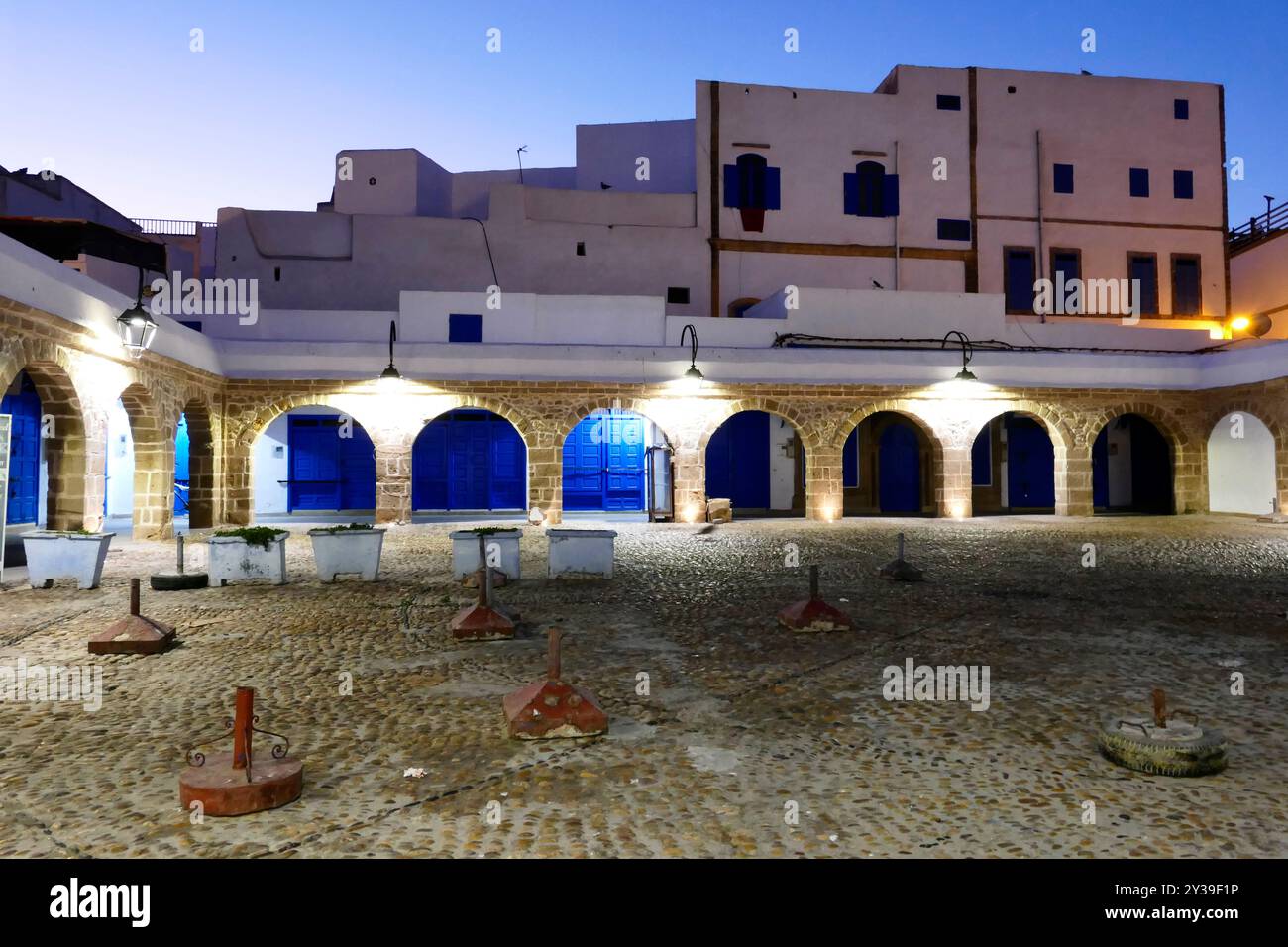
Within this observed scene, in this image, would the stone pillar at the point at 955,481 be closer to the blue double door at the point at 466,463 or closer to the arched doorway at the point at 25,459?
the blue double door at the point at 466,463

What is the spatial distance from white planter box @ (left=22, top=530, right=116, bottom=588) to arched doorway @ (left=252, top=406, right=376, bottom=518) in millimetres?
11689

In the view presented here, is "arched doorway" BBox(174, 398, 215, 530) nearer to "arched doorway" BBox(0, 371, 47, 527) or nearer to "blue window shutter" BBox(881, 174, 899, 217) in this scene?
"arched doorway" BBox(0, 371, 47, 527)

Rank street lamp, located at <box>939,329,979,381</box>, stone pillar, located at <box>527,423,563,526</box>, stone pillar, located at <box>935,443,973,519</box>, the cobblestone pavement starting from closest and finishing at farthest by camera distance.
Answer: the cobblestone pavement → street lamp, located at <box>939,329,979,381</box> → stone pillar, located at <box>527,423,563,526</box> → stone pillar, located at <box>935,443,973,519</box>

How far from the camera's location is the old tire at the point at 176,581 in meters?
8.27

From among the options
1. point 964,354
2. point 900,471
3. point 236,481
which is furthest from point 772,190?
point 236,481

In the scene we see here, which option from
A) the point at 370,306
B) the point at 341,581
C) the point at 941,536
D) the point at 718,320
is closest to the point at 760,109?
the point at 718,320

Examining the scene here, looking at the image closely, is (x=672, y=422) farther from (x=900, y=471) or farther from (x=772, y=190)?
(x=772, y=190)

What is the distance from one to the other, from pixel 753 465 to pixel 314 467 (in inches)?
453

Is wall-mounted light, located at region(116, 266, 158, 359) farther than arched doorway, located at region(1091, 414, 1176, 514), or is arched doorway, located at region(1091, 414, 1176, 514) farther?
arched doorway, located at region(1091, 414, 1176, 514)

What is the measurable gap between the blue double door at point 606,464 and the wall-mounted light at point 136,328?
34.1ft

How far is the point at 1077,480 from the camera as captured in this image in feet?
60.7

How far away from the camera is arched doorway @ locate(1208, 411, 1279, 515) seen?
705 inches

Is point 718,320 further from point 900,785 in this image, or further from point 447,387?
point 900,785

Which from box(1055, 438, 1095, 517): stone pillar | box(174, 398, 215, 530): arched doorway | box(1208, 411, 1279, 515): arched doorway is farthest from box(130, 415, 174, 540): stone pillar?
box(1208, 411, 1279, 515): arched doorway
